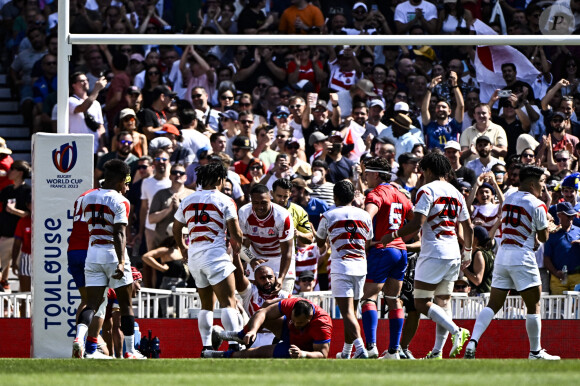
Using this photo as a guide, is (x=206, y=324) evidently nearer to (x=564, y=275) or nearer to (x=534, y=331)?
(x=534, y=331)

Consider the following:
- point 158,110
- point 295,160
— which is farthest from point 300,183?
point 158,110

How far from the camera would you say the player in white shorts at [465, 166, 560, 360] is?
1243 cm

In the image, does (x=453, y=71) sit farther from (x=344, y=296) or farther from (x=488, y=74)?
(x=344, y=296)

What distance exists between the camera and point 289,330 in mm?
12664

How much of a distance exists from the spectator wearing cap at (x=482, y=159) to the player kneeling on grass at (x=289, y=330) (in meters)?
5.57

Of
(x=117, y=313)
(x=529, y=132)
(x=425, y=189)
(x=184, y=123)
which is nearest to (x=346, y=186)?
(x=425, y=189)

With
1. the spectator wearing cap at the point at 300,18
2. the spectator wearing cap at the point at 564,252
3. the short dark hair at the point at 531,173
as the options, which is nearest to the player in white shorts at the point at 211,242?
the short dark hair at the point at 531,173

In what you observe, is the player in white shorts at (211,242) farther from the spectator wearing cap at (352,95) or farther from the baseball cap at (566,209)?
A: the spectator wearing cap at (352,95)

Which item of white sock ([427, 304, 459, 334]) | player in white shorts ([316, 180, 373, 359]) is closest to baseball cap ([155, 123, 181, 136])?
player in white shorts ([316, 180, 373, 359])

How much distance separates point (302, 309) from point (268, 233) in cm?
134

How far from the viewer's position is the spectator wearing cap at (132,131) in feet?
56.7

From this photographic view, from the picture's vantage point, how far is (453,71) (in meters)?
20.0

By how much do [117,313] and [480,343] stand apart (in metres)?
4.38

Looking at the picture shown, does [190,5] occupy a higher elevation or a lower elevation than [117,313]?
higher
